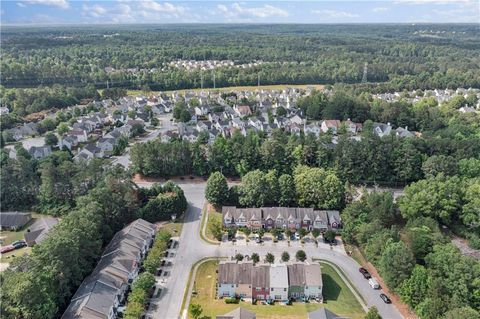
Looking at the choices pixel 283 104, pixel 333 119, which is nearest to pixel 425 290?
pixel 333 119

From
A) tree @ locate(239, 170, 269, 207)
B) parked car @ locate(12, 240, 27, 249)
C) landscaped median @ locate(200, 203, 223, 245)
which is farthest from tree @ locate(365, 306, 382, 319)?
parked car @ locate(12, 240, 27, 249)

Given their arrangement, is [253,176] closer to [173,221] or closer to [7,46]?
[173,221]

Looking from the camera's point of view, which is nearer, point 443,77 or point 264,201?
point 264,201

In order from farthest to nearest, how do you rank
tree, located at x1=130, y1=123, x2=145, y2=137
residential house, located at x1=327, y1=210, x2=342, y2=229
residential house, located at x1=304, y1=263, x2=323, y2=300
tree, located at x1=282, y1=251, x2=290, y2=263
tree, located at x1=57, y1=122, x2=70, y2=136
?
tree, located at x1=130, y1=123, x2=145, y2=137 < tree, located at x1=57, y1=122, x2=70, y2=136 < residential house, located at x1=327, y1=210, x2=342, y2=229 < tree, located at x1=282, y1=251, x2=290, y2=263 < residential house, located at x1=304, y1=263, x2=323, y2=300

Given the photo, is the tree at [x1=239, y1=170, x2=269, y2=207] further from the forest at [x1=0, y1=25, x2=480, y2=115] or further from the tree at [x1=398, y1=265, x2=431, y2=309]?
the forest at [x1=0, y1=25, x2=480, y2=115]

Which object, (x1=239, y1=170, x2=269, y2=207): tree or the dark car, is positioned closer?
the dark car

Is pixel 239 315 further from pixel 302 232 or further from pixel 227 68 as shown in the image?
pixel 227 68

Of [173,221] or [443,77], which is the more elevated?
[443,77]
